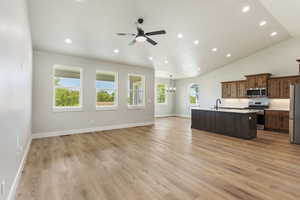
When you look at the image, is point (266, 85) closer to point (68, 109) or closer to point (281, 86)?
point (281, 86)

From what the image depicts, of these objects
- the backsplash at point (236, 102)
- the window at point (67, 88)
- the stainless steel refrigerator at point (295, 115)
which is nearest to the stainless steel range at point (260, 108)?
the backsplash at point (236, 102)

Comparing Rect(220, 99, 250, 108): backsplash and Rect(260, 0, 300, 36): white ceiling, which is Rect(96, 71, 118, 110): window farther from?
Rect(220, 99, 250, 108): backsplash

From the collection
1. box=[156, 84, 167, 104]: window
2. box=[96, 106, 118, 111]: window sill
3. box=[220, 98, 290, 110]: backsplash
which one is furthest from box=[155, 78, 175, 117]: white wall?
box=[96, 106, 118, 111]: window sill

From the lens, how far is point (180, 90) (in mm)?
11516

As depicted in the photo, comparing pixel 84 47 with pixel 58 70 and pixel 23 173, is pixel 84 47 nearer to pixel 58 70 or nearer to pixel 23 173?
pixel 58 70

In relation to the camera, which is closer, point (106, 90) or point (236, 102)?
point (106, 90)

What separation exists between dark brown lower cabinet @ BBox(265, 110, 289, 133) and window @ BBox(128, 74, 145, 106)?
560 cm

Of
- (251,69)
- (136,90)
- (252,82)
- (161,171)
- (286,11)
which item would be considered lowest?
(161,171)

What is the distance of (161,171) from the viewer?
2771 mm

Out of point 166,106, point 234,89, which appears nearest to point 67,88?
point 166,106

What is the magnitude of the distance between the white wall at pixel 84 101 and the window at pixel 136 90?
261mm

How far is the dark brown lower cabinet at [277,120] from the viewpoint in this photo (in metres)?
5.98

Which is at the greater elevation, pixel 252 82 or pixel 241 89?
pixel 252 82

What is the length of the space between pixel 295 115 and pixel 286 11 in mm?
3086
